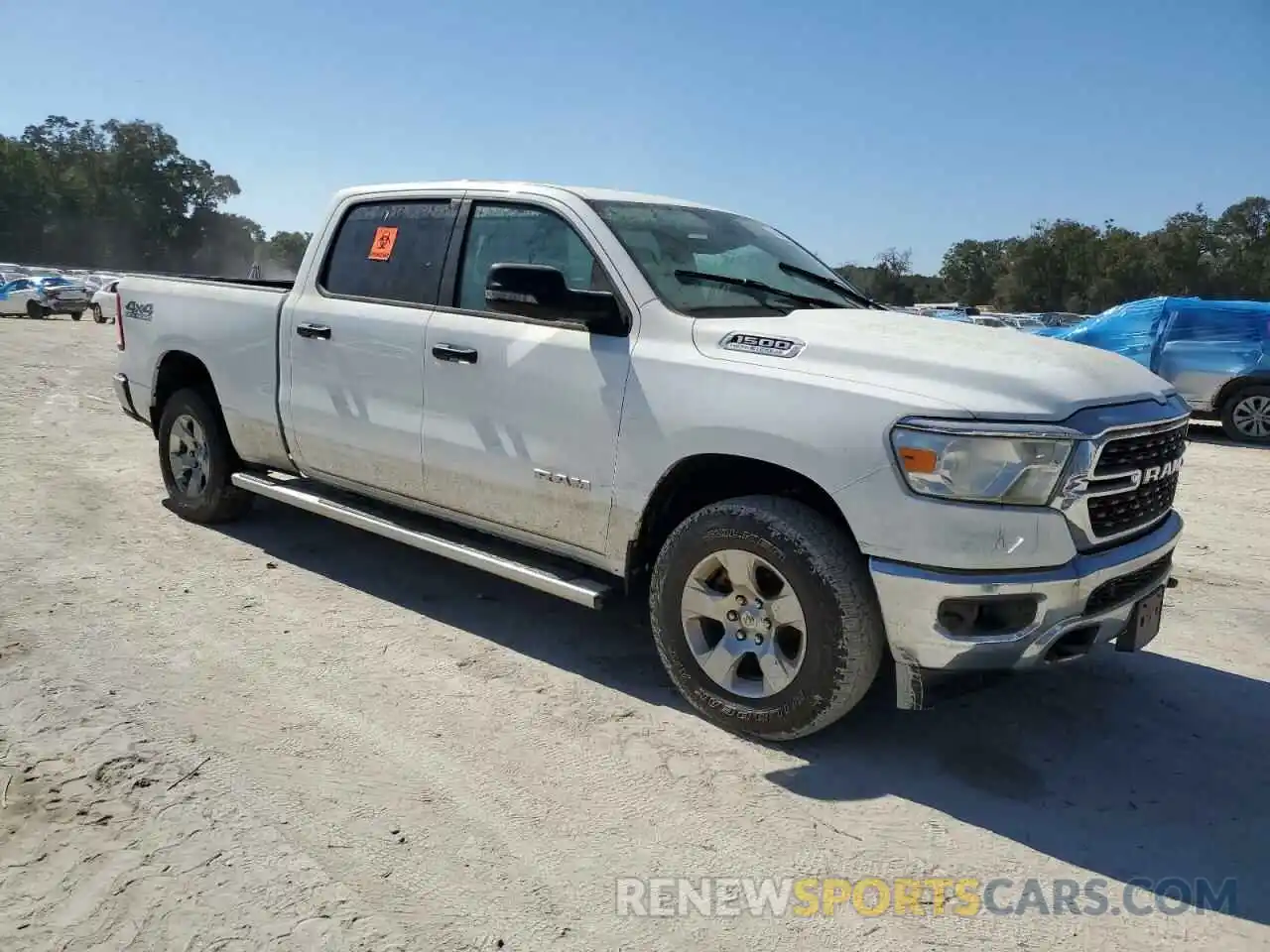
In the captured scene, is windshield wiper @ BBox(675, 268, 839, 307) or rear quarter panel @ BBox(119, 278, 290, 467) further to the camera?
rear quarter panel @ BBox(119, 278, 290, 467)

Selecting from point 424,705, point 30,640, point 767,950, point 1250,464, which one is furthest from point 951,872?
point 1250,464

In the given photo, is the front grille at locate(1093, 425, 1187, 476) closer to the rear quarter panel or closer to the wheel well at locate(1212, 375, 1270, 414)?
the rear quarter panel

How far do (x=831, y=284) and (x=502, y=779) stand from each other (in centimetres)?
277

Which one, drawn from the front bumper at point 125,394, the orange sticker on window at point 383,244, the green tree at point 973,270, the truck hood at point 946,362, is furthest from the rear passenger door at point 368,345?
the green tree at point 973,270

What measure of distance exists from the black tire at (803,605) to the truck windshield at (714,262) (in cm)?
87

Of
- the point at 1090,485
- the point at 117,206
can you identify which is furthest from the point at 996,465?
the point at 117,206

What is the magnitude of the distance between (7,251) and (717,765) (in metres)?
118

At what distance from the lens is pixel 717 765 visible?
130 inches

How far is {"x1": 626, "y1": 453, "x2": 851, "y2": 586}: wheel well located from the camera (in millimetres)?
3416

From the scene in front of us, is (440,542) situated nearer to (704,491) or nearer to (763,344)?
(704,491)

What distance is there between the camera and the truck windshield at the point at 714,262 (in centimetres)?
383

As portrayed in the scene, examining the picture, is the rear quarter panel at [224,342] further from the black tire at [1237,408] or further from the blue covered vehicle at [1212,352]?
the black tire at [1237,408]

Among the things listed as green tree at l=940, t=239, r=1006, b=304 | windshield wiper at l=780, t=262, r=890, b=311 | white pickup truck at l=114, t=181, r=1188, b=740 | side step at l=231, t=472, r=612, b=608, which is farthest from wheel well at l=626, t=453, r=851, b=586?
green tree at l=940, t=239, r=1006, b=304

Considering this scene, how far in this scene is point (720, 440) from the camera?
3.37 metres
